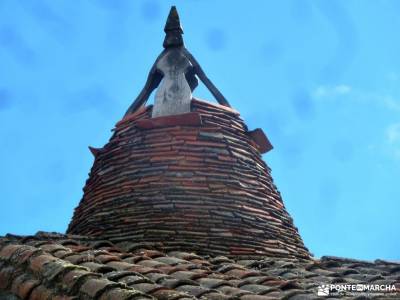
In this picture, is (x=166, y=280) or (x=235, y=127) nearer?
(x=166, y=280)

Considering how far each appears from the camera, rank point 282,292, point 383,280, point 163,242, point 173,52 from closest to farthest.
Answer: point 282,292, point 383,280, point 163,242, point 173,52

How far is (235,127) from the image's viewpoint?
23.3 feet

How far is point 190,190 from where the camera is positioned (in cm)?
632

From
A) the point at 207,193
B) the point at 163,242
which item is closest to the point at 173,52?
the point at 207,193

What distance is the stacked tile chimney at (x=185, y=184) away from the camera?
612 centimetres

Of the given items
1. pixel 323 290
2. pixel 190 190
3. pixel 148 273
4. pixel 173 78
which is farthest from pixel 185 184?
pixel 323 290

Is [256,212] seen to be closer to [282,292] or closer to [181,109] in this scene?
[181,109]

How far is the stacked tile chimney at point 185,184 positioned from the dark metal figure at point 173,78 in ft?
0.04

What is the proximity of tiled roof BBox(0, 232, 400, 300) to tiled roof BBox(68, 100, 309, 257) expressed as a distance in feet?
1.10

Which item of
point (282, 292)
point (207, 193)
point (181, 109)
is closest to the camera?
point (282, 292)

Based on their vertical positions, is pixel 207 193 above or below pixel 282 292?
above

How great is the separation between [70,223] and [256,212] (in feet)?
7.07

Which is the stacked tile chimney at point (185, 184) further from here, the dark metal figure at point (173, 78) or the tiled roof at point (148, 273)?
the tiled roof at point (148, 273)

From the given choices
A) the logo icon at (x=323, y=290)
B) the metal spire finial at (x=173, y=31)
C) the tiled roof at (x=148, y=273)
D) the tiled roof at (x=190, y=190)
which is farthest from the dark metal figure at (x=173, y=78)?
the logo icon at (x=323, y=290)
